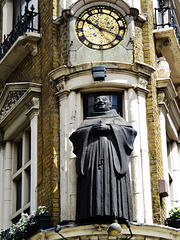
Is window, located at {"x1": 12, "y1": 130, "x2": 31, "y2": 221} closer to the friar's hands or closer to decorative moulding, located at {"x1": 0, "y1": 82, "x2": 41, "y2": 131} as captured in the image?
decorative moulding, located at {"x1": 0, "y1": 82, "x2": 41, "y2": 131}

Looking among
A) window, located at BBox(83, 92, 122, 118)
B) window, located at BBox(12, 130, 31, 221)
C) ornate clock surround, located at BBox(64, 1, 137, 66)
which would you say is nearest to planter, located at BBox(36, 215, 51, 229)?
window, located at BBox(12, 130, 31, 221)

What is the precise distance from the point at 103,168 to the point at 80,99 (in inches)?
89.3

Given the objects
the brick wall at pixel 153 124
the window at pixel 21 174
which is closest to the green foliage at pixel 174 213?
the brick wall at pixel 153 124

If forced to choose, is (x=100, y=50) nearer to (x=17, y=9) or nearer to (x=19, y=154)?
(x=19, y=154)

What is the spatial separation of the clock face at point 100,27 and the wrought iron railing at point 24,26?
156cm

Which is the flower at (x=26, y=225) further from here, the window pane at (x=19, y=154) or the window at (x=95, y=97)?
the window pane at (x=19, y=154)

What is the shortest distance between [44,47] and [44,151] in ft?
9.14

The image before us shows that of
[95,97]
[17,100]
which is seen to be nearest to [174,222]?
[95,97]

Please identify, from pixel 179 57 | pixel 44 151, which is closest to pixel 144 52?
pixel 179 57

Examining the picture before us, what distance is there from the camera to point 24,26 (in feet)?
71.3

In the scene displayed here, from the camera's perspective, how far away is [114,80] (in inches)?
771

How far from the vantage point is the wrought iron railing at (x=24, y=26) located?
70.9 ft

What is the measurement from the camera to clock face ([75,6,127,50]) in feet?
66.2

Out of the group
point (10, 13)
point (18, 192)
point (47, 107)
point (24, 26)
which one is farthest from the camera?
point (10, 13)
